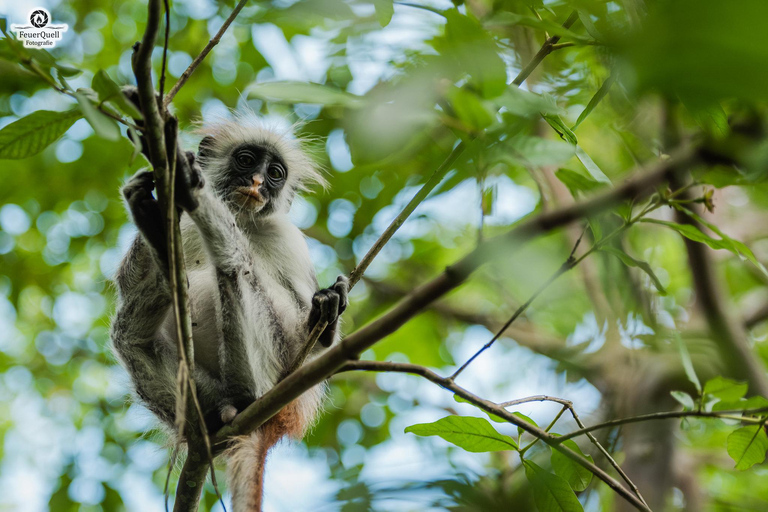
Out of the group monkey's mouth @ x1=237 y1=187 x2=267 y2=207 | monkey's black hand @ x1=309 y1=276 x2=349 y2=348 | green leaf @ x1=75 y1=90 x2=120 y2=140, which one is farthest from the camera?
monkey's mouth @ x1=237 y1=187 x2=267 y2=207

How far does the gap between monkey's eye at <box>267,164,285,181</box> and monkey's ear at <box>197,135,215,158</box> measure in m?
0.49

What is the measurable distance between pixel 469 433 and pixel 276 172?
9.48 feet

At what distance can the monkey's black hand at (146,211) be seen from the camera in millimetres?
2650

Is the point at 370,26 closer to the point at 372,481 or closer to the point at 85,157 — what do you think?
the point at 372,481

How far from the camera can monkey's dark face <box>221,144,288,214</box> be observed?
3918mm

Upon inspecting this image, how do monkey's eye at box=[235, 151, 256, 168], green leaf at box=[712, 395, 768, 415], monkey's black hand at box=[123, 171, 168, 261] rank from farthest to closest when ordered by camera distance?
1. monkey's eye at box=[235, 151, 256, 168]
2. monkey's black hand at box=[123, 171, 168, 261]
3. green leaf at box=[712, 395, 768, 415]

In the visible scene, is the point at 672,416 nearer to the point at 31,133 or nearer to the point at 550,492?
the point at 550,492

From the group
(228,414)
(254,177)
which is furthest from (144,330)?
(254,177)

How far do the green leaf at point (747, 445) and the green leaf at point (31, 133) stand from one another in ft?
7.28

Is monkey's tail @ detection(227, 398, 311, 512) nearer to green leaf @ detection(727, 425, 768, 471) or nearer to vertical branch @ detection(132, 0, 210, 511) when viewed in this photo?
vertical branch @ detection(132, 0, 210, 511)

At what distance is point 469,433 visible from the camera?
1.93 metres

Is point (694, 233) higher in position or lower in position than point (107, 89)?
lower

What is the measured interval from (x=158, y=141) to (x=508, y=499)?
166cm

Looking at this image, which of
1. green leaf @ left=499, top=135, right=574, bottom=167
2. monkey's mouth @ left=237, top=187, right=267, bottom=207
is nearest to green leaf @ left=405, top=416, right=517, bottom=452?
green leaf @ left=499, top=135, right=574, bottom=167
